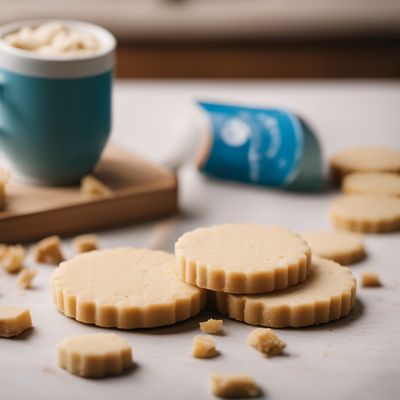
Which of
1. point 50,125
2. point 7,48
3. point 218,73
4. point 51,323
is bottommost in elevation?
point 218,73

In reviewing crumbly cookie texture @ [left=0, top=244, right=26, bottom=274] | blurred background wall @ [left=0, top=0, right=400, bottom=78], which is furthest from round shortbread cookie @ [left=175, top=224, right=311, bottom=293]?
blurred background wall @ [left=0, top=0, right=400, bottom=78]

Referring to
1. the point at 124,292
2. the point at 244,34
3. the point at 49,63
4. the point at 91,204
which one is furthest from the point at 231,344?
the point at 244,34

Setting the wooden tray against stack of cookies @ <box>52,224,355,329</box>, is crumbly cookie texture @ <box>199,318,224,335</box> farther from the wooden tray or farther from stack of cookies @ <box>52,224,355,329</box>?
the wooden tray

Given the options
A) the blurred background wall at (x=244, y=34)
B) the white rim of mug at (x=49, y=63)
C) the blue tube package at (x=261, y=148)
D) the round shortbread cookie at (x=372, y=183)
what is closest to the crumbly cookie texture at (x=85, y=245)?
the white rim of mug at (x=49, y=63)

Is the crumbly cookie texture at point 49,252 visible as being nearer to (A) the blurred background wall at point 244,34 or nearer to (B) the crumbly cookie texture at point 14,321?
(B) the crumbly cookie texture at point 14,321

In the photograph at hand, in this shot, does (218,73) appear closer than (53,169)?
No

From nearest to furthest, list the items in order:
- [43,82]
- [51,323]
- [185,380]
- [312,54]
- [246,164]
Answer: [185,380]
[51,323]
[43,82]
[246,164]
[312,54]

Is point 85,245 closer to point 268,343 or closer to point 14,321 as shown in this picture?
point 14,321

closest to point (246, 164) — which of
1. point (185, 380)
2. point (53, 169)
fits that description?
point (53, 169)

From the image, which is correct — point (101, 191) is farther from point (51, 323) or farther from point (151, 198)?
point (51, 323)
